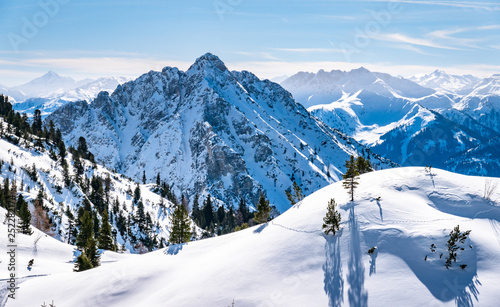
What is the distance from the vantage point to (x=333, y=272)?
1159 inches

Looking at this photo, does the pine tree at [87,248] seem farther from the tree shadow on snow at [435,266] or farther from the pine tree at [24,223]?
the tree shadow on snow at [435,266]

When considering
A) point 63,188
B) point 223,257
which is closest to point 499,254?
point 223,257

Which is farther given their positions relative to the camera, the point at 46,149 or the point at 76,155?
the point at 76,155

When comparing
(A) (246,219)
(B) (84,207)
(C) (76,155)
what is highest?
(C) (76,155)

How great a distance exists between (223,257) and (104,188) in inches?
4580

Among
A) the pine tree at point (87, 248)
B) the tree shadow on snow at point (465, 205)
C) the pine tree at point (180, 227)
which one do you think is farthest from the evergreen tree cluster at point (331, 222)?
the pine tree at point (180, 227)

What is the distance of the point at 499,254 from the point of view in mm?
28766

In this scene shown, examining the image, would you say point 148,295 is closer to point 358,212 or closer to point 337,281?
point 337,281

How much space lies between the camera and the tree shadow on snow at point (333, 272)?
26.8 metres

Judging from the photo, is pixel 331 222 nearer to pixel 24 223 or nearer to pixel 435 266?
pixel 435 266

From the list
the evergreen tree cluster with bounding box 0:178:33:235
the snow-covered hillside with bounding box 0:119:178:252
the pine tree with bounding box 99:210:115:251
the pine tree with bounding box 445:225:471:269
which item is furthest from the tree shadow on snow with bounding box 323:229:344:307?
the snow-covered hillside with bounding box 0:119:178:252

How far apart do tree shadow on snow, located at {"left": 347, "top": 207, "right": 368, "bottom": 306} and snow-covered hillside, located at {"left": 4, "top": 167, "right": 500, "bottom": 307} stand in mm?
84

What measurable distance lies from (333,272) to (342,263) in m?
1.46

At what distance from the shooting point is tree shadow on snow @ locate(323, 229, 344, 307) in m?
26.8
